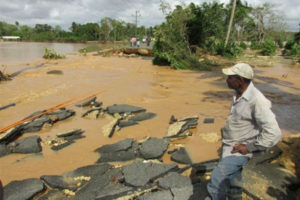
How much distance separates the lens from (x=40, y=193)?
154 inches

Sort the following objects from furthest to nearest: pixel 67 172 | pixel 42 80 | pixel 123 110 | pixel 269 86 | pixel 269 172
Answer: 1. pixel 42 80
2. pixel 269 86
3. pixel 123 110
4. pixel 67 172
5. pixel 269 172

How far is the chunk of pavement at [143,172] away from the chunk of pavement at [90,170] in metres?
0.45

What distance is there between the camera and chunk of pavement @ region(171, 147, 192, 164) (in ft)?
15.8

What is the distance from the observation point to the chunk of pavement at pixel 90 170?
4327mm

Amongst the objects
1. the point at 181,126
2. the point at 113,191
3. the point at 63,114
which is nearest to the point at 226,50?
the point at 181,126

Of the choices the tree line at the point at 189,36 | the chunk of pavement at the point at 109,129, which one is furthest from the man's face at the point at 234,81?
the tree line at the point at 189,36

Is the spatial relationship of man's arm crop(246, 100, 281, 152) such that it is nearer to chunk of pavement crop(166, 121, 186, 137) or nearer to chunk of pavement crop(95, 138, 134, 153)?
chunk of pavement crop(95, 138, 134, 153)

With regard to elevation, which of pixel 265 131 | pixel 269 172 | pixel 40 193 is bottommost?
pixel 40 193

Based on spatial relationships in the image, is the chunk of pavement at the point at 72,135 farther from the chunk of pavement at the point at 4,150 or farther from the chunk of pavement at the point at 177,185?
the chunk of pavement at the point at 177,185

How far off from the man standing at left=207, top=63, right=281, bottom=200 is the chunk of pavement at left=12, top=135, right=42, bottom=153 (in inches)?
159

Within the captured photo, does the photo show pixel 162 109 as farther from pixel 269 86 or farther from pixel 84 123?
pixel 269 86

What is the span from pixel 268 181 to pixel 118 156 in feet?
8.80

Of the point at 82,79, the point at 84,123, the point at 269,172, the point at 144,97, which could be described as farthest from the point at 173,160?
the point at 82,79

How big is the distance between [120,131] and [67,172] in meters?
2.12
